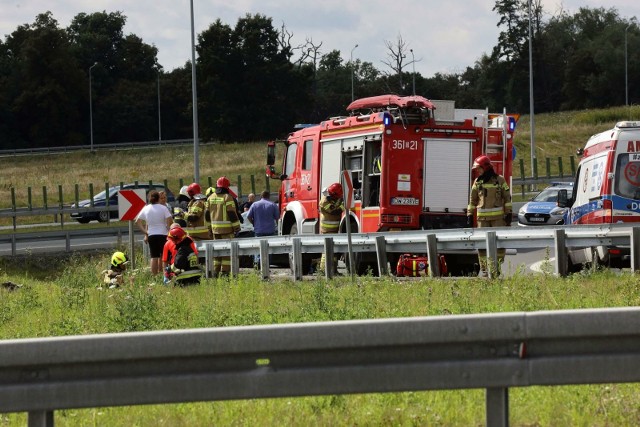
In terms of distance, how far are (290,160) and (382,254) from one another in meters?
5.65

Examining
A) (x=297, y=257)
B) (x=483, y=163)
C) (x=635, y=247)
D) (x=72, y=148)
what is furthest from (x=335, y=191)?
(x=72, y=148)

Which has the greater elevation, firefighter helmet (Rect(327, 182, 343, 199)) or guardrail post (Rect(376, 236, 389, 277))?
firefighter helmet (Rect(327, 182, 343, 199))

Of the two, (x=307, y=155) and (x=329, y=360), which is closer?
(x=329, y=360)

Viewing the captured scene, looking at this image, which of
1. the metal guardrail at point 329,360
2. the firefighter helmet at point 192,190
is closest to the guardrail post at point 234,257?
the firefighter helmet at point 192,190

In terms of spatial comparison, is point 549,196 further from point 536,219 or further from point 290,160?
point 290,160

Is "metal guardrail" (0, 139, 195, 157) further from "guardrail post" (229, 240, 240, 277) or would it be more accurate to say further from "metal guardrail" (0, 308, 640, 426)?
"metal guardrail" (0, 308, 640, 426)

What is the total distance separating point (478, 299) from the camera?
11.9 meters

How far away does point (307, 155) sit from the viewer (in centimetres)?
2183

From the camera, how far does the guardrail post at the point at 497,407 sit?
543 centimetres

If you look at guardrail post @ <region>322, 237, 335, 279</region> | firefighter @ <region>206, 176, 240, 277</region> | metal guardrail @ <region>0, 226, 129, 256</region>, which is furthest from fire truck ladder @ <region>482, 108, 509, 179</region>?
metal guardrail @ <region>0, 226, 129, 256</region>

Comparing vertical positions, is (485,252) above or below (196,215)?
below

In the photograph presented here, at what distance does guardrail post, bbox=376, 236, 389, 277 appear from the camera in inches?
686

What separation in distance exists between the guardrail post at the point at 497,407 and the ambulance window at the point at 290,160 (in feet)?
55.9

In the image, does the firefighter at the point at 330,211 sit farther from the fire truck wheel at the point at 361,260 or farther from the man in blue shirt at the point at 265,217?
the man in blue shirt at the point at 265,217
